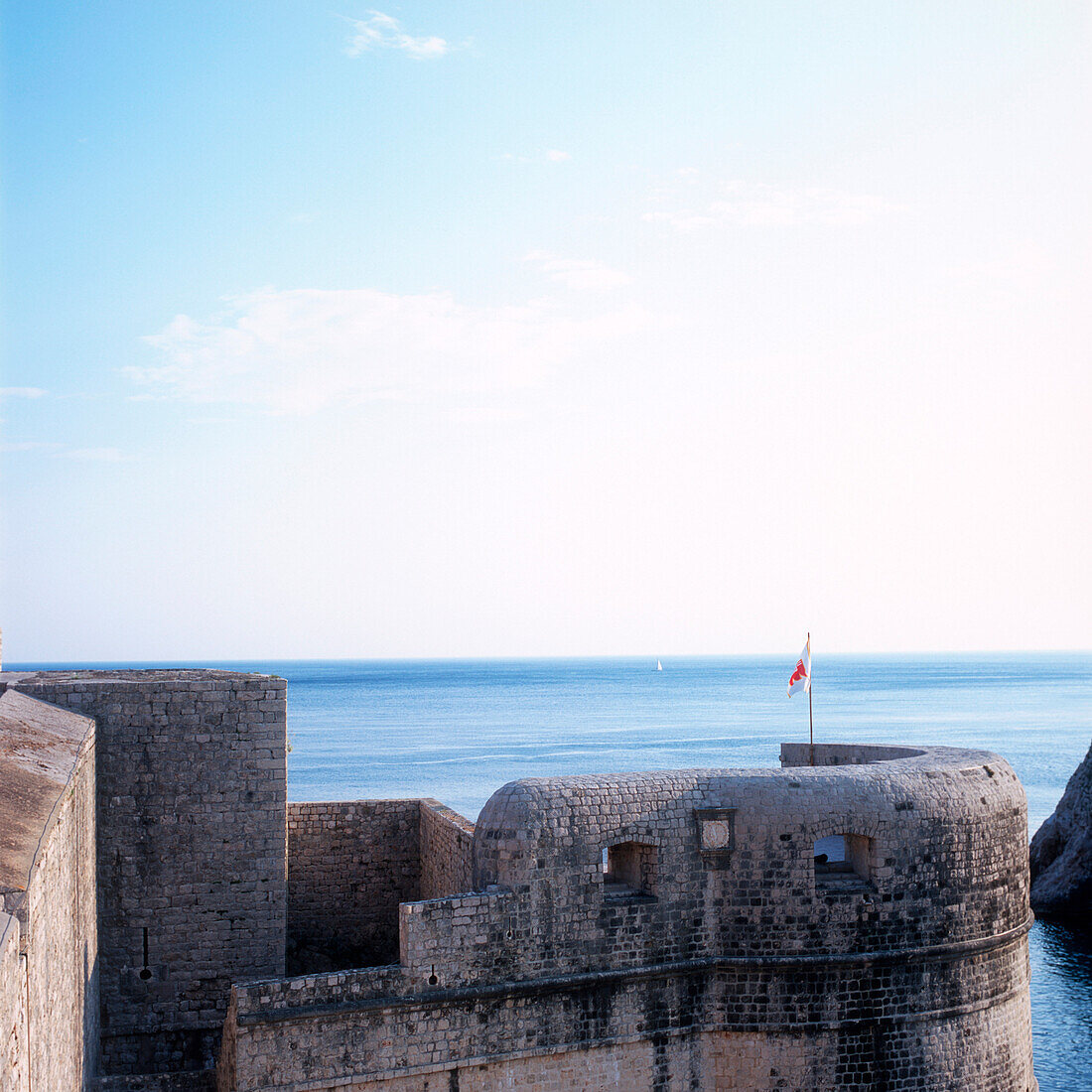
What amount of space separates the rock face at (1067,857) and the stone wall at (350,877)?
22023mm

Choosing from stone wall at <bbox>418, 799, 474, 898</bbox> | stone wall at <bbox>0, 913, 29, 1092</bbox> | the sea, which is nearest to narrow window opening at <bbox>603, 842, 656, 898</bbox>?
stone wall at <bbox>418, 799, 474, 898</bbox>

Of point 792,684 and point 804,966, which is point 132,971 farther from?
point 792,684

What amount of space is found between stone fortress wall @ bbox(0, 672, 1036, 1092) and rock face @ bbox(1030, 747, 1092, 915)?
19521 millimetres

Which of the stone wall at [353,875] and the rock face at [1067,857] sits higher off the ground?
the stone wall at [353,875]

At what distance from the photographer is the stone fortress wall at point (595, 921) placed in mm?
10781

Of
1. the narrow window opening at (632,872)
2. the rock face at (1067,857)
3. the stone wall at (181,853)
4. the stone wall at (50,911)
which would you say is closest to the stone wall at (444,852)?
the narrow window opening at (632,872)

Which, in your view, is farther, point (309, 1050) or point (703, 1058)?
point (703, 1058)

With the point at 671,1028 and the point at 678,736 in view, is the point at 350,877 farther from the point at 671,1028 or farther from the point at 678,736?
the point at 678,736

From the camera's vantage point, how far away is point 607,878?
41.2ft

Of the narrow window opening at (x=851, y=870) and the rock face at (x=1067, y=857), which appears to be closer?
the narrow window opening at (x=851, y=870)

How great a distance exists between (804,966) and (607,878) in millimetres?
2399

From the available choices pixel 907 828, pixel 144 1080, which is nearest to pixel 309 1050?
pixel 144 1080

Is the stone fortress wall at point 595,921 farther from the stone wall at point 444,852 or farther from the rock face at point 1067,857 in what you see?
the rock face at point 1067,857

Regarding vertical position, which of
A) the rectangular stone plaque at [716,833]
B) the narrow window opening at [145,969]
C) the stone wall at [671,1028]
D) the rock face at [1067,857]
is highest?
the rectangular stone plaque at [716,833]
